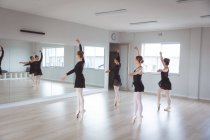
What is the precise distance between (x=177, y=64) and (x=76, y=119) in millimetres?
5084

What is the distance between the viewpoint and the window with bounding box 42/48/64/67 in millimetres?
7112

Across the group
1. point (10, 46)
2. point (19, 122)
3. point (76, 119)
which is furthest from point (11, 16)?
point (76, 119)

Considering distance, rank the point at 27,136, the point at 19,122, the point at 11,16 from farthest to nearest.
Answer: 1. the point at 11,16
2. the point at 19,122
3. the point at 27,136

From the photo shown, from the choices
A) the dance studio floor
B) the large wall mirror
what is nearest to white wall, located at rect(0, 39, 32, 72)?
A: the large wall mirror

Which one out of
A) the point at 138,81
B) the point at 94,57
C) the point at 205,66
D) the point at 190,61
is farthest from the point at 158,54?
the point at 138,81

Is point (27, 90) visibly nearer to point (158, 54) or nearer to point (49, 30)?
point (49, 30)

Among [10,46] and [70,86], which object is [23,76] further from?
[70,86]

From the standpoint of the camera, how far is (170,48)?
8.42 meters

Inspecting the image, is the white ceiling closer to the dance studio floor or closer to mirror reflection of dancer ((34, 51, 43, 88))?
mirror reflection of dancer ((34, 51, 43, 88))

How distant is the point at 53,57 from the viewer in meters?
7.43

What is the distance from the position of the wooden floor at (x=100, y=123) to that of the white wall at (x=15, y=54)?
1231 mm

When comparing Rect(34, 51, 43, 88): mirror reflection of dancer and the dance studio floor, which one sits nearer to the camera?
the dance studio floor

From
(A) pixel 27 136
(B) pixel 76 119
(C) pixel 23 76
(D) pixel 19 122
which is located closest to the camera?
(A) pixel 27 136

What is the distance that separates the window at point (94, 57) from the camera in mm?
8703
